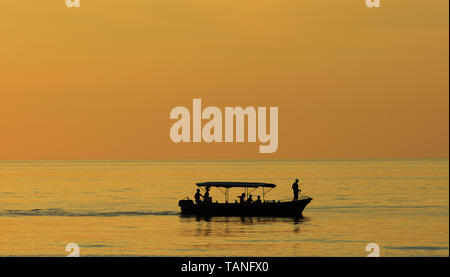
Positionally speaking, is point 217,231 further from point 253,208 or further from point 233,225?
point 253,208

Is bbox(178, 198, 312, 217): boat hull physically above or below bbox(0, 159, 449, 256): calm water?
above

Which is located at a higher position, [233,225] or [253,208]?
[253,208]

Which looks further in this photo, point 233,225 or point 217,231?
point 233,225

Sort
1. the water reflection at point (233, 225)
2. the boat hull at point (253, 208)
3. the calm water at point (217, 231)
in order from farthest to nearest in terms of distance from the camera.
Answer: the boat hull at point (253, 208) → the water reflection at point (233, 225) → the calm water at point (217, 231)

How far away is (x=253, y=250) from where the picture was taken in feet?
142

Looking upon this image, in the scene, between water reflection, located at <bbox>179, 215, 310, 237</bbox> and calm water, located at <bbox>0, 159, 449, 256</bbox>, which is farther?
water reflection, located at <bbox>179, 215, 310, 237</bbox>

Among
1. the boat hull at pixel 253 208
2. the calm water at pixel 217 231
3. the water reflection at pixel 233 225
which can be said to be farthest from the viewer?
the boat hull at pixel 253 208

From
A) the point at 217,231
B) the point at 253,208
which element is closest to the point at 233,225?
the point at 253,208

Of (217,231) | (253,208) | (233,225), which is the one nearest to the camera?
(217,231)

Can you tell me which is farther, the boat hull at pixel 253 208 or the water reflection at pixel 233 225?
the boat hull at pixel 253 208

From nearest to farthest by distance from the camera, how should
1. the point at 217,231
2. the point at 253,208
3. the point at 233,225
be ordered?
the point at 217,231
the point at 233,225
the point at 253,208

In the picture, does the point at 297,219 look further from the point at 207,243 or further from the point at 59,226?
the point at 59,226

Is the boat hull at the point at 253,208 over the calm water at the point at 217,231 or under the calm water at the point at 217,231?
over
